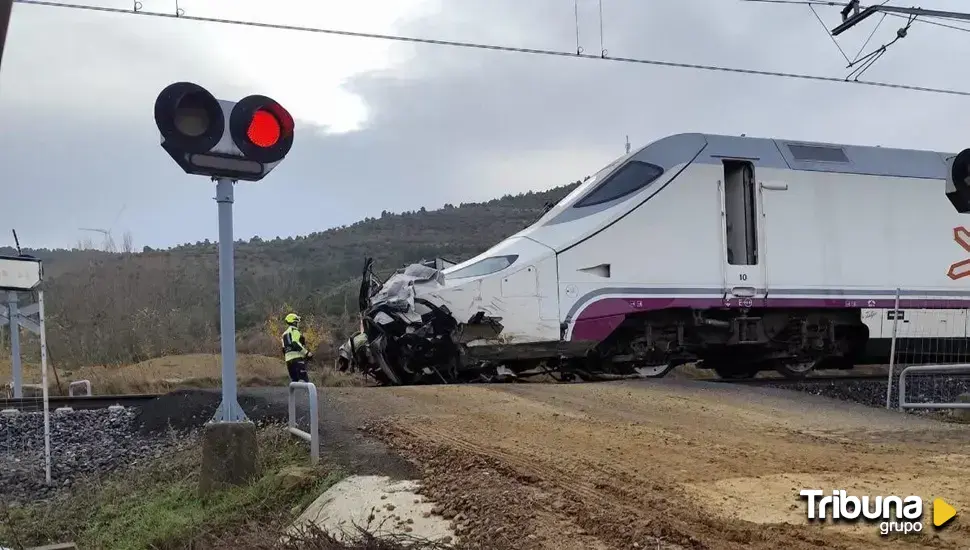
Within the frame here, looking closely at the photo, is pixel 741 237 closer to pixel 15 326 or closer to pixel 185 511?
pixel 185 511

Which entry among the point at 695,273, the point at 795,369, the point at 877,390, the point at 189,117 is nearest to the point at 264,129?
the point at 189,117

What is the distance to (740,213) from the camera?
1276 cm

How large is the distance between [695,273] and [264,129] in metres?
8.18

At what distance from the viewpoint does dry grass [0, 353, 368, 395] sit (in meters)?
16.9

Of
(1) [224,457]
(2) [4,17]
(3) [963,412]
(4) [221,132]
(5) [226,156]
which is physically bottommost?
(3) [963,412]

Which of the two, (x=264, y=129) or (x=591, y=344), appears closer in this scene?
(x=264, y=129)

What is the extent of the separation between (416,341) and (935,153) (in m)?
9.66

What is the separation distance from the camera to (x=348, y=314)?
30734 mm

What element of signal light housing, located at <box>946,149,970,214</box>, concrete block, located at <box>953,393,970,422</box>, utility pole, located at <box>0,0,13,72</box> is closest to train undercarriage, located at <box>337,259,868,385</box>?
concrete block, located at <box>953,393,970,422</box>

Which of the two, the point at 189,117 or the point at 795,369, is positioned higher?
the point at 189,117

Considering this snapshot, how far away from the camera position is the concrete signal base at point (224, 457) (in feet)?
18.9

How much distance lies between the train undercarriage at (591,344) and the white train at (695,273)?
29mm

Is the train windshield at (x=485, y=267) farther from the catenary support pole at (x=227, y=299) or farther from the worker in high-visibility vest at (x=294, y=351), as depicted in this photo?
the catenary support pole at (x=227, y=299)

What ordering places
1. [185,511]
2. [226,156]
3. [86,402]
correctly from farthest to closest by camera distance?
[86,402], [185,511], [226,156]
